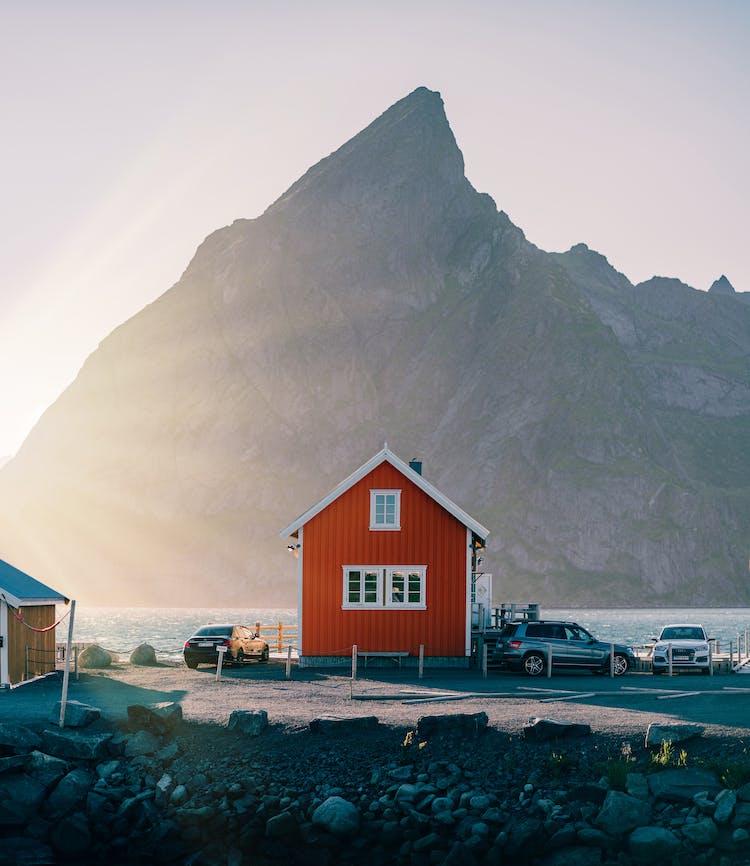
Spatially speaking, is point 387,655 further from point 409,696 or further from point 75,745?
point 75,745

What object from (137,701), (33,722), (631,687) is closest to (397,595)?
(631,687)

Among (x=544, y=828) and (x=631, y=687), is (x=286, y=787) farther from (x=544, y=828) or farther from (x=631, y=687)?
(x=631, y=687)

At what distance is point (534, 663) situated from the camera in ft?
128

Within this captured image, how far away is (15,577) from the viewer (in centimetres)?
3703

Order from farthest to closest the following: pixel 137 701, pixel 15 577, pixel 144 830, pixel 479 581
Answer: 1. pixel 479 581
2. pixel 15 577
3. pixel 137 701
4. pixel 144 830

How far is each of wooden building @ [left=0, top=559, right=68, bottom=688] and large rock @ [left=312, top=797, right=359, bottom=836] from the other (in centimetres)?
1267

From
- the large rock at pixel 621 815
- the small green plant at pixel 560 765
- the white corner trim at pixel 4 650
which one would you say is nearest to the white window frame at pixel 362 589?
the white corner trim at pixel 4 650

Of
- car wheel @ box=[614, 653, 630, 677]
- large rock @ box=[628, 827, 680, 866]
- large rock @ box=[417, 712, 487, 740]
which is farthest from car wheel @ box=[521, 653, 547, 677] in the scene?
large rock @ box=[628, 827, 680, 866]

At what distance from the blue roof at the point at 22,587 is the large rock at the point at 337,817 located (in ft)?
50.6

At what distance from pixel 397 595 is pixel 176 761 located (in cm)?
2026

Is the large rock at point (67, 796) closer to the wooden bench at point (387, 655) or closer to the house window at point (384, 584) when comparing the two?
the wooden bench at point (387, 655)

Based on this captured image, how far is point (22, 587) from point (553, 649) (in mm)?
A: 17745

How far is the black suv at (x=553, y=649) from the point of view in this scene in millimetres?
39094

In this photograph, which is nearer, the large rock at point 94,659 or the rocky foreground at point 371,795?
the rocky foreground at point 371,795
